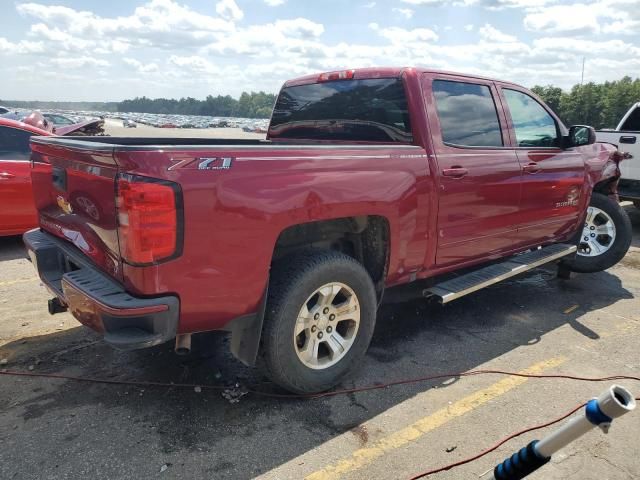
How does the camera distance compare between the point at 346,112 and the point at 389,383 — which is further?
the point at 346,112

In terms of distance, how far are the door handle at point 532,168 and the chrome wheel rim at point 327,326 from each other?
2.07 metres

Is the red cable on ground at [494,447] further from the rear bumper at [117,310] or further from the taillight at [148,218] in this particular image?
the taillight at [148,218]

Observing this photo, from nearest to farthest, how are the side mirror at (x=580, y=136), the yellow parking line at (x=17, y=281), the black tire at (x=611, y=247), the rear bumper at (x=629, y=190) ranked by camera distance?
the side mirror at (x=580, y=136), the yellow parking line at (x=17, y=281), the black tire at (x=611, y=247), the rear bumper at (x=629, y=190)

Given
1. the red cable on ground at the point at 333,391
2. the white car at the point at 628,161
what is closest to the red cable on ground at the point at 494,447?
the red cable on ground at the point at 333,391

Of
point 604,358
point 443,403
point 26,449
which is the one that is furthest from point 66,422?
point 604,358

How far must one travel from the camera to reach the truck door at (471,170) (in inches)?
140

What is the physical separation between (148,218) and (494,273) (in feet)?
9.49

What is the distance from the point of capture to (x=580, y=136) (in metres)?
4.87

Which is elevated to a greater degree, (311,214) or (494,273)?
(311,214)

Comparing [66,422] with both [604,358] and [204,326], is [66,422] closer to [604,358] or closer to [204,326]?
[204,326]


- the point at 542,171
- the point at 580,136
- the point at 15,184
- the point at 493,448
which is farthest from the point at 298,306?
the point at 15,184

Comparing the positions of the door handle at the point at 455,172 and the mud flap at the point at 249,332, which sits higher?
the door handle at the point at 455,172

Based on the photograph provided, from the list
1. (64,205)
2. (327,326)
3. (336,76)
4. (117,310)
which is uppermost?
(336,76)

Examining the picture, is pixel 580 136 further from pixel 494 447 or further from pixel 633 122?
pixel 633 122
